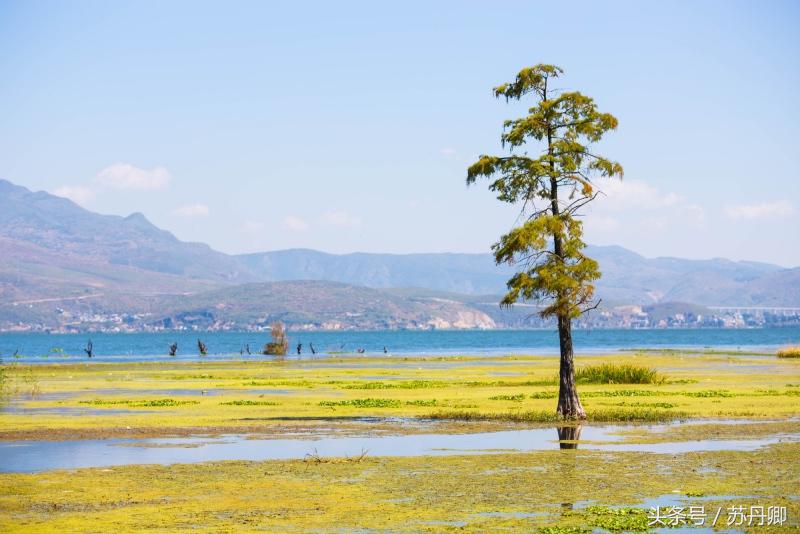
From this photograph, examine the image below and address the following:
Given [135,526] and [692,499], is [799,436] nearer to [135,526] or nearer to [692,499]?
[692,499]

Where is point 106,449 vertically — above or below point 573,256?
below

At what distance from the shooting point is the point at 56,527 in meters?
22.3

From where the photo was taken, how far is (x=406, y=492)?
26109 mm

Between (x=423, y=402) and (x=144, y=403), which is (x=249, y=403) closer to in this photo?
(x=144, y=403)

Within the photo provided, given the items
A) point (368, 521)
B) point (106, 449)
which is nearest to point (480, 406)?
point (106, 449)

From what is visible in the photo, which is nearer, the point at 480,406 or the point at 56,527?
the point at 56,527

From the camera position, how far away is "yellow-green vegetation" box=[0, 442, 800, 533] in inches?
882

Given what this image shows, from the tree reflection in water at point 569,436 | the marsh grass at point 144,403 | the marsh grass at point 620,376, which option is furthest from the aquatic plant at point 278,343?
the tree reflection in water at point 569,436

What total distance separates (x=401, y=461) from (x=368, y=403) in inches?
859

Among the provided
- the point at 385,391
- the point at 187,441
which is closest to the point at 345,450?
the point at 187,441

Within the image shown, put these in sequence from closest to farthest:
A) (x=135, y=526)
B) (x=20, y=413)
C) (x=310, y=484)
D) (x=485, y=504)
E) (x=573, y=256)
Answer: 1. (x=135, y=526)
2. (x=485, y=504)
3. (x=310, y=484)
4. (x=573, y=256)
5. (x=20, y=413)

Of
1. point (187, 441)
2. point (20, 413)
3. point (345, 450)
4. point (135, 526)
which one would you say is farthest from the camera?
point (20, 413)

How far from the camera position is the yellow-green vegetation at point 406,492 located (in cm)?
2241

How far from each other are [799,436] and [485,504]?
52.1ft
